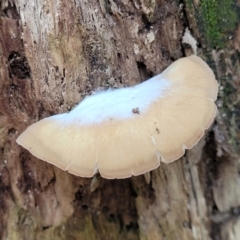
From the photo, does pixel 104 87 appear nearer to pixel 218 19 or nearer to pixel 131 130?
pixel 131 130

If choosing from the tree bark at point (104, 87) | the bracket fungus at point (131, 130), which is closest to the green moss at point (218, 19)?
the tree bark at point (104, 87)

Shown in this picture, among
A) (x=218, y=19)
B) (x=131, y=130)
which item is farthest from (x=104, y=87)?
(x=218, y=19)

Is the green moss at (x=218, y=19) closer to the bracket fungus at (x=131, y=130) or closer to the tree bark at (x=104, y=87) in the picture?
the tree bark at (x=104, y=87)

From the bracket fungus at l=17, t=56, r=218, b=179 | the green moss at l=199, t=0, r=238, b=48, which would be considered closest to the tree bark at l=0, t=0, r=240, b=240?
the green moss at l=199, t=0, r=238, b=48

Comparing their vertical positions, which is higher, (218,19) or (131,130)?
(218,19)

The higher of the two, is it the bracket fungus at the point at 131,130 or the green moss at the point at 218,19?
the green moss at the point at 218,19

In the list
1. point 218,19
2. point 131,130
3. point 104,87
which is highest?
point 218,19

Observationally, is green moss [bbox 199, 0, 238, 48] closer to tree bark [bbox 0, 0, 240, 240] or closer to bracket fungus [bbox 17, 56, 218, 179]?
tree bark [bbox 0, 0, 240, 240]
